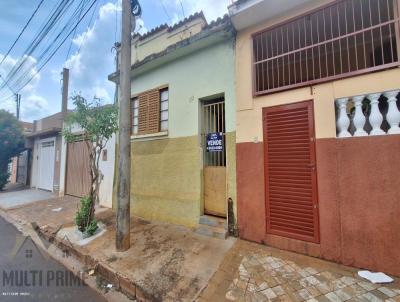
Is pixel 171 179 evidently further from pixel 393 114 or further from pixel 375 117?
pixel 393 114

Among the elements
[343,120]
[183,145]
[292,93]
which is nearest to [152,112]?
[183,145]

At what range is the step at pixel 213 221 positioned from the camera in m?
4.58

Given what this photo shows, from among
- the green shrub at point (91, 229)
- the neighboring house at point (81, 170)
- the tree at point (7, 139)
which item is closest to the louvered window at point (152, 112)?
the neighboring house at point (81, 170)

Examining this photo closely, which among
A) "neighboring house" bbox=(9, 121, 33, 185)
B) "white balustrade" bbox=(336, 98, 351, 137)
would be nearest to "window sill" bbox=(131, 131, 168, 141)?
"white balustrade" bbox=(336, 98, 351, 137)

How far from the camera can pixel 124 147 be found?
4082 mm

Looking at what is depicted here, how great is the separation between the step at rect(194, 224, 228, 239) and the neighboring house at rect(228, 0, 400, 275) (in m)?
0.35

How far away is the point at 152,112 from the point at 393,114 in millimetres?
5009

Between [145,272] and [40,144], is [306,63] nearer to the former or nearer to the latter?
[145,272]

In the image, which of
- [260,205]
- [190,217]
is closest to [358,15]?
[260,205]

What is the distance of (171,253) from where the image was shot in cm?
390

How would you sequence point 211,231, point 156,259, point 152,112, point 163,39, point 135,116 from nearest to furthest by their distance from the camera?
1. point 156,259
2. point 211,231
3. point 152,112
4. point 163,39
5. point 135,116

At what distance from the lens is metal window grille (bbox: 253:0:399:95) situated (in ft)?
11.2

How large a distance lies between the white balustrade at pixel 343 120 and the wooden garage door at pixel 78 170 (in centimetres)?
833

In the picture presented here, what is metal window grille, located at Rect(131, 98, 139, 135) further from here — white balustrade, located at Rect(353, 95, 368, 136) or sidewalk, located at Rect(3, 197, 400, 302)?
white balustrade, located at Rect(353, 95, 368, 136)
